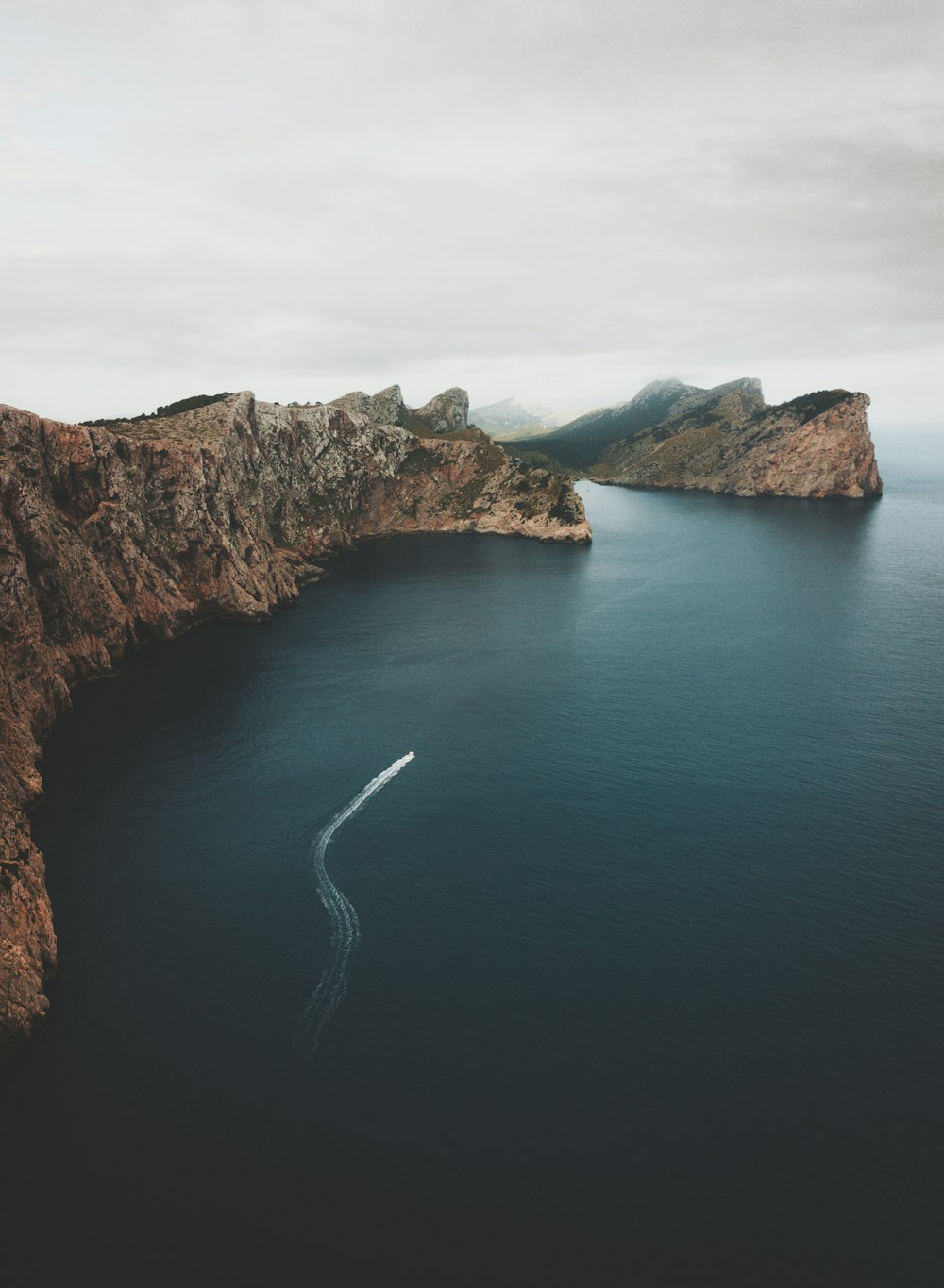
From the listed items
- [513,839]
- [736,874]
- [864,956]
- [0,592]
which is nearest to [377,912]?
[513,839]

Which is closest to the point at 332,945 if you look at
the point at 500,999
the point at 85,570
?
the point at 500,999

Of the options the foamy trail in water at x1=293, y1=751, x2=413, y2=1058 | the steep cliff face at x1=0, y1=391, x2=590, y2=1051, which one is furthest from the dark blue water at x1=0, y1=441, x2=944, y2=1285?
the steep cliff face at x1=0, y1=391, x2=590, y2=1051

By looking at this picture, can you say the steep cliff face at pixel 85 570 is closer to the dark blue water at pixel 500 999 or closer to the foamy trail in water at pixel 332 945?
the dark blue water at pixel 500 999

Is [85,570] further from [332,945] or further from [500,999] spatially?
[500,999]

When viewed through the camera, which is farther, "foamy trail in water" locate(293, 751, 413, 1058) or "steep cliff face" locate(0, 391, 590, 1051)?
"steep cliff face" locate(0, 391, 590, 1051)

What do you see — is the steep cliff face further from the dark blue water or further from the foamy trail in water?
the foamy trail in water

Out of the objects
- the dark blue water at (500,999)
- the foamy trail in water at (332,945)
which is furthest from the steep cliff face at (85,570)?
the foamy trail in water at (332,945)
